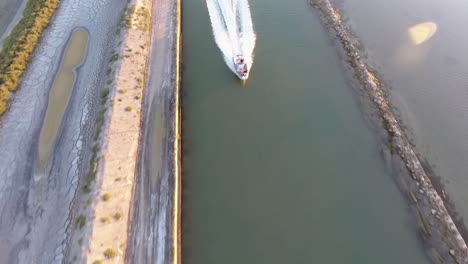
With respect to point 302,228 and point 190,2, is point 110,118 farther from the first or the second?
point 190,2

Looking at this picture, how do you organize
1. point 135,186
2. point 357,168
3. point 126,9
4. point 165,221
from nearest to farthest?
point 165,221, point 135,186, point 357,168, point 126,9

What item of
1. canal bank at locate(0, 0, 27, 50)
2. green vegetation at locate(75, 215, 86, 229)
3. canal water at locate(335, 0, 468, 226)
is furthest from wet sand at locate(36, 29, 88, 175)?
canal water at locate(335, 0, 468, 226)

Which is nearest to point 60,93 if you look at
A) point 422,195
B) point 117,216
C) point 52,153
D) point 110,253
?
point 52,153

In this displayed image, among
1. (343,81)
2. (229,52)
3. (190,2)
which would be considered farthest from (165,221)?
(190,2)

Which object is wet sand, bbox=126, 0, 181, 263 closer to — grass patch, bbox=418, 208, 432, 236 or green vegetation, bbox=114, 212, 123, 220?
green vegetation, bbox=114, 212, 123, 220

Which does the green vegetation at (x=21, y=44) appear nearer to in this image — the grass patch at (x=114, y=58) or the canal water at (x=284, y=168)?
the grass patch at (x=114, y=58)

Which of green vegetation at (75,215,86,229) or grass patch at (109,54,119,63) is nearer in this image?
green vegetation at (75,215,86,229)

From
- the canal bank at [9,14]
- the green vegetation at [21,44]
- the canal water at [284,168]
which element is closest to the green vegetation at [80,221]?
the canal water at [284,168]
